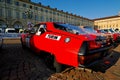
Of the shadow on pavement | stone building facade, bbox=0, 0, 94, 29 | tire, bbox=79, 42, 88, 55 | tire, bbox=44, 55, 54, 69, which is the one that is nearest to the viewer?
tire, bbox=79, 42, 88, 55

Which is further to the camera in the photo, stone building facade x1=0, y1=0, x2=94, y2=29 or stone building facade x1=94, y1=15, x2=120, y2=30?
stone building facade x1=94, y1=15, x2=120, y2=30

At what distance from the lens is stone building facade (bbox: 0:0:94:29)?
141 ft

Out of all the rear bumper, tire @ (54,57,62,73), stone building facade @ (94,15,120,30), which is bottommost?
tire @ (54,57,62,73)

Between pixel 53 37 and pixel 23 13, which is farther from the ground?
pixel 23 13

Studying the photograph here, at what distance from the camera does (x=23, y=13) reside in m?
49.5

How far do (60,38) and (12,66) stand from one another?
2.07 meters

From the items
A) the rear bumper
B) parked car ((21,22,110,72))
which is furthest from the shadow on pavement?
parked car ((21,22,110,72))

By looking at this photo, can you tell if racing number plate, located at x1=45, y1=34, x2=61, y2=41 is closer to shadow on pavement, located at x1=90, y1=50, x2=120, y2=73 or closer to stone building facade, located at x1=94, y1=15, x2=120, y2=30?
shadow on pavement, located at x1=90, y1=50, x2=120, y2=73

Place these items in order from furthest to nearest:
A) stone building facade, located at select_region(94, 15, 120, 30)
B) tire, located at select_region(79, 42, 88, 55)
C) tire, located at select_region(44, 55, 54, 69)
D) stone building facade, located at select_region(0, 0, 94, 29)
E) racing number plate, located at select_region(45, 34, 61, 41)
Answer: stone building facade, located at select_region(94, 15, 120, 30) → stone building facade, located at select_region(0, 0, 94, 29) → tire, located at select_region(44, 55, 54, 69) → racing number plate, located at select_region(45, 34, 61, 41) → tire, located at select_region(79, 42, 88, 55)

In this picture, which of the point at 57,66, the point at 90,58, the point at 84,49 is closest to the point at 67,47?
the point at 84,49

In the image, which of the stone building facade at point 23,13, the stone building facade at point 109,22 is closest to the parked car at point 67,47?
the stone building facade at point 23,13

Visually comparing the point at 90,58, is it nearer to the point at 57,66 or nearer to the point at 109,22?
the point at 57,66

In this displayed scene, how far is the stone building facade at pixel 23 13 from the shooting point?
141 ft

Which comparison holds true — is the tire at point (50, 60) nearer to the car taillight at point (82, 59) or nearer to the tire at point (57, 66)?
the tire at point (57, 66)
